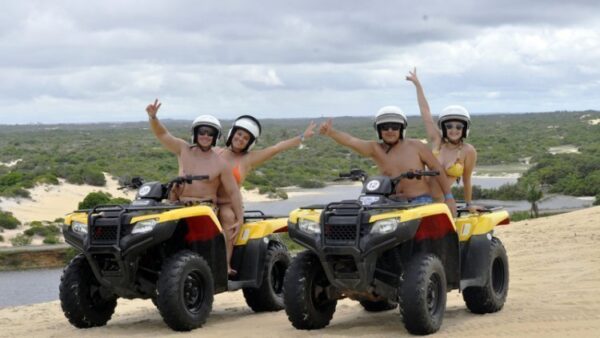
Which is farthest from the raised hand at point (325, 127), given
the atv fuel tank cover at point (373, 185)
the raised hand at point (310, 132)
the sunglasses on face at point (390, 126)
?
the raised hand at point (310, 132)

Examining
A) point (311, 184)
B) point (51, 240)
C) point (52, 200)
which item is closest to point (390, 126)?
point (51, 240)

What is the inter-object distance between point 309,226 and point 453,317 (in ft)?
6.58

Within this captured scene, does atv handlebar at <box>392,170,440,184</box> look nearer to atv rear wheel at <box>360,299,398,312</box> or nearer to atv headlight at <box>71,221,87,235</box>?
atv rear wheel at <box>360,299,398,312</box>

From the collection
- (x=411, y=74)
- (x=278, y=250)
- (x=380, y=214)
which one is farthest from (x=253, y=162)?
(x=380, y=214)

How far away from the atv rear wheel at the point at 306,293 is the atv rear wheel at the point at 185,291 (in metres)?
1.01

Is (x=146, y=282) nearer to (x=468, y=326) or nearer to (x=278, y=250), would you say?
(x=278, y=250)

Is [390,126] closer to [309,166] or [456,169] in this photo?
[456,169]

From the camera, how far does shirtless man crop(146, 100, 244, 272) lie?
1102 centimetres

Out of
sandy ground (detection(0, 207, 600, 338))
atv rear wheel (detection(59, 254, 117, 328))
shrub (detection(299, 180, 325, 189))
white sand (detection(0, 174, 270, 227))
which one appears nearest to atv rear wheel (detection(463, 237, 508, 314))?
sandy ground (detection(0, 207, 600, 338))

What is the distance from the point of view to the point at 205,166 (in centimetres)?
1105

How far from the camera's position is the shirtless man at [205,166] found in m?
11.0

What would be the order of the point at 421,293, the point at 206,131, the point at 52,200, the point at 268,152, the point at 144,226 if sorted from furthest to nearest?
the point at 52,200
the point at 268,152
the point at 206,131
the point at 144,226
the point at 421,293

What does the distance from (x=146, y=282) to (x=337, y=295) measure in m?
1.81

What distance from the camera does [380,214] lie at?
9125 millimetres
